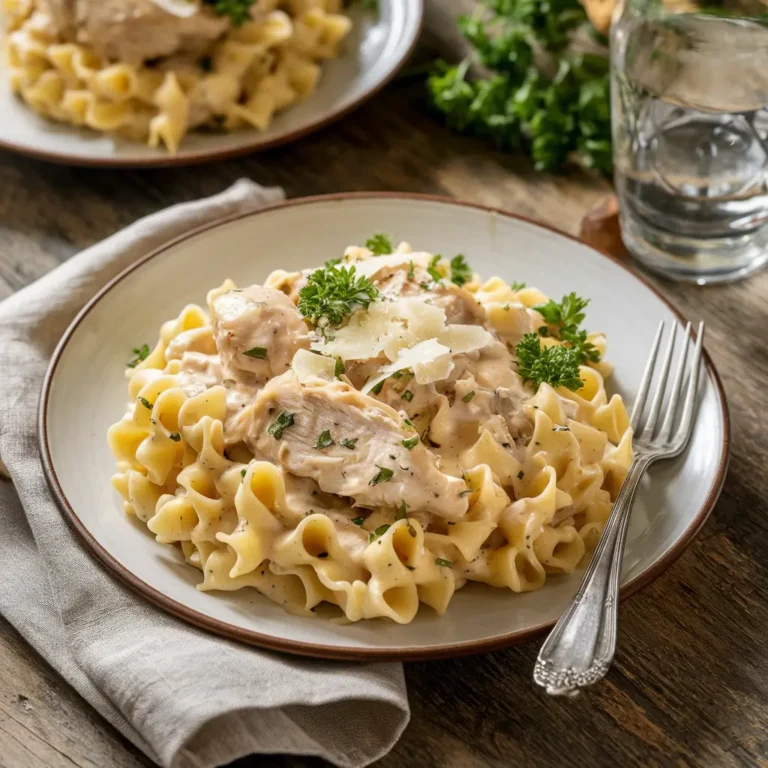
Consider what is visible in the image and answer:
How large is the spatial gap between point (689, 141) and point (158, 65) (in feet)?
8.21

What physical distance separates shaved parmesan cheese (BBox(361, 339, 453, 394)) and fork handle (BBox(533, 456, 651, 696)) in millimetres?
664

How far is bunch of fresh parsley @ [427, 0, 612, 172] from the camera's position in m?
5.11

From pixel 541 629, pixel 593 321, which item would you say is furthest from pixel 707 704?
pixel 593 321

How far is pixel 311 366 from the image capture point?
125 inches

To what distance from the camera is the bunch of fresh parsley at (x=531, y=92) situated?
5.11m

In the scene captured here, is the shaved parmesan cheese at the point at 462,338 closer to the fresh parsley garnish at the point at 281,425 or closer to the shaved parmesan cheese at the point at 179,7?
the fresh parsley garnish at the point at 281,425

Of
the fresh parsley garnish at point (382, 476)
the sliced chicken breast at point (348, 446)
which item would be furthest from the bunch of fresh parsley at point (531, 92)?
A: the fresh parsley garnish at point (382, 476)

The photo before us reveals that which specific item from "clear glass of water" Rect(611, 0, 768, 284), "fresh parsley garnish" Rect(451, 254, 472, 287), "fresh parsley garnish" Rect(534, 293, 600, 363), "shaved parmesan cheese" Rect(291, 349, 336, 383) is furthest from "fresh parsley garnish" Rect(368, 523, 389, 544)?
"clear glass of water" Rect(611, 0, 768, 284)

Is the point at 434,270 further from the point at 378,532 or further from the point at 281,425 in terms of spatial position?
the point at 378,532

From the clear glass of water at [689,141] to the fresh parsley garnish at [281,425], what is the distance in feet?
7.24

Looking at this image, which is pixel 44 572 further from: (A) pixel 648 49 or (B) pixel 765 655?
(A) pixel 648 49

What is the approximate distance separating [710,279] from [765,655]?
1968 mm

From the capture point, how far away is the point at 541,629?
2799 millimetres

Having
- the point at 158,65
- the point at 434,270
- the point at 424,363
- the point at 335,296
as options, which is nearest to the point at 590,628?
the point at 424,363
